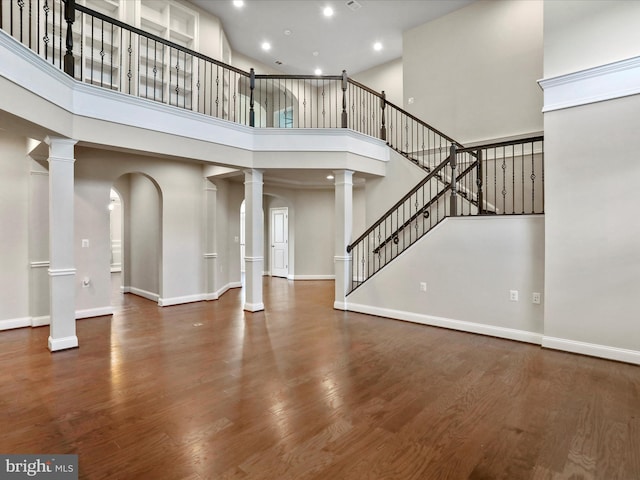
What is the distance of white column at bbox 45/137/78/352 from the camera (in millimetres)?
3887

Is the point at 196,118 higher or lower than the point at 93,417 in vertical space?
higher

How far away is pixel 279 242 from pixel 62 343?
6877 millimetres

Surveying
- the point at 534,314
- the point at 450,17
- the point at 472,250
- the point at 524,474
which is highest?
the point at 450,17

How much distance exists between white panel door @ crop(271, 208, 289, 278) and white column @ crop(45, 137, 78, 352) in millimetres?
6435

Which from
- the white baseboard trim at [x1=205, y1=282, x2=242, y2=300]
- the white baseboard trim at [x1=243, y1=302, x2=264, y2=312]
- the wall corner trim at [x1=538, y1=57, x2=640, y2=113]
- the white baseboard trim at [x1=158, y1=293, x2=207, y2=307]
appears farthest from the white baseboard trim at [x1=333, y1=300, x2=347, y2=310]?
the wall corner trim at [x1=538, y1=57, x2=640, y2=113]

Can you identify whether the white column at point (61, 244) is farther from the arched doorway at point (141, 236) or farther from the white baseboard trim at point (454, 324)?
the white baseboard trim at point (454, 324)

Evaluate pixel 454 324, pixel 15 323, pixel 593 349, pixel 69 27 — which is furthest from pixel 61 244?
pixel 593 349

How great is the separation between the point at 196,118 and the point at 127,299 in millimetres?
4310

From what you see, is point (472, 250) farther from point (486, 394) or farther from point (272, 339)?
point (272, 339)

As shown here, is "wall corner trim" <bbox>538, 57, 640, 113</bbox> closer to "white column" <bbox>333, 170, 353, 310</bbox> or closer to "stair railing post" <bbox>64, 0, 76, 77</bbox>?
"white column" <bbox>333, 170, 353, 310</bbox>

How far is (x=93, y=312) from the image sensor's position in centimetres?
565

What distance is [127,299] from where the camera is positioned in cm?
709

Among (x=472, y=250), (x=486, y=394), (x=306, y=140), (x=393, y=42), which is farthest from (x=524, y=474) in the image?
(x=393, y=42)

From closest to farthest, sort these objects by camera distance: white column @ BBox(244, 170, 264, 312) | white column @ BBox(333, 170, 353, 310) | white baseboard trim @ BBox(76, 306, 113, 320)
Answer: white baseboard trim @ BBox(76, 306, 113, 320) < white column @ BBox(244, 170, 264, 312) < white column @ BBox(333, 170, 353, 310)
